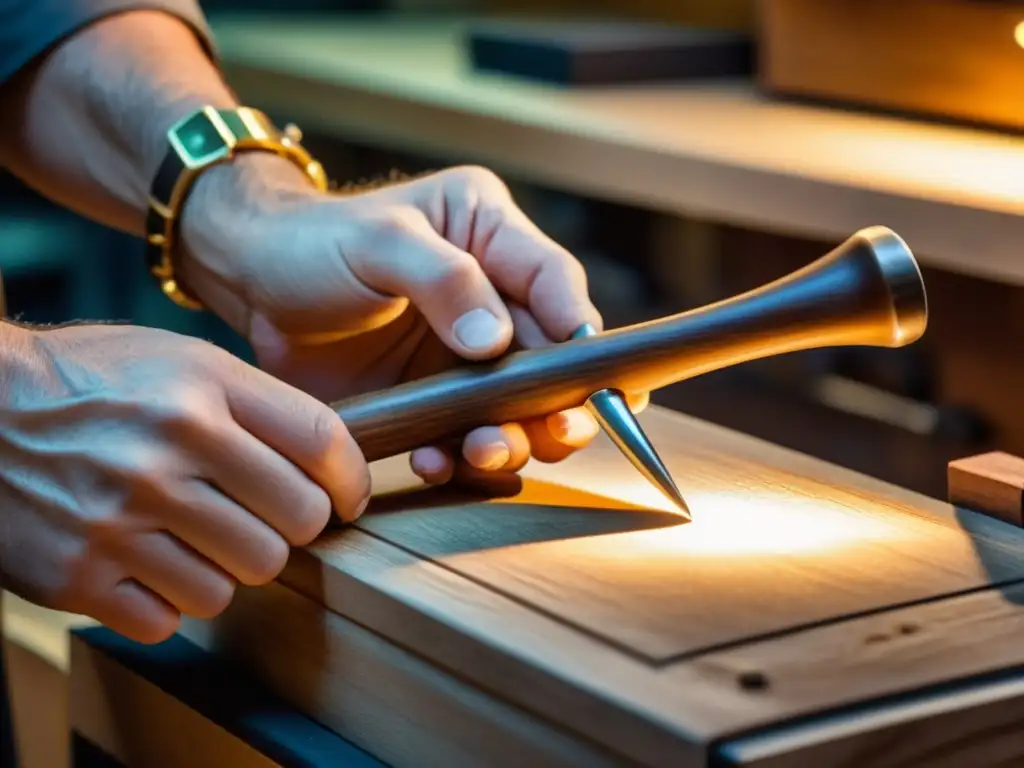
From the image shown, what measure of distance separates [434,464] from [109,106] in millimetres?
483

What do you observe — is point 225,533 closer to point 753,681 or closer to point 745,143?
point 753,681

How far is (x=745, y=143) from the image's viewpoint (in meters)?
1.16

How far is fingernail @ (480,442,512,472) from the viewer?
0.76 meters

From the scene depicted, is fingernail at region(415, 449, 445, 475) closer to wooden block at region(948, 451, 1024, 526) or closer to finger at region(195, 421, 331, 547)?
finger at region(195, 421, 331, 547)

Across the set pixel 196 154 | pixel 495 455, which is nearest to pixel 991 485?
pixel 495 455

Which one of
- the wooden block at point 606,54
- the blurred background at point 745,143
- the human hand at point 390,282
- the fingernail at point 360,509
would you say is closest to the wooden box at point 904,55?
the blurred background at point 745,143

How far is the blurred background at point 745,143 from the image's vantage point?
108 cm

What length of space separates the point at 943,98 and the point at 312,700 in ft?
2.40

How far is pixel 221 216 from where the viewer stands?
3.26 feet

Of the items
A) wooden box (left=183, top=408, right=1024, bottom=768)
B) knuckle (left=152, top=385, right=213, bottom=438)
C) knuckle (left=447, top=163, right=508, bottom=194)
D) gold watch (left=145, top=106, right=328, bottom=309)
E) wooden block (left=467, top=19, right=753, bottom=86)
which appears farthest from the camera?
wooden block (left=467, top=19, right=753, bottom=86)

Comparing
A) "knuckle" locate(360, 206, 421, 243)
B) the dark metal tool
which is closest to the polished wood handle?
the dark metal tool

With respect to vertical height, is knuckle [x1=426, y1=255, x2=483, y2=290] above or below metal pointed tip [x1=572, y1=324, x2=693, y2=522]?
above

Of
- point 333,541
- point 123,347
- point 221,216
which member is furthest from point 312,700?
point 221,216

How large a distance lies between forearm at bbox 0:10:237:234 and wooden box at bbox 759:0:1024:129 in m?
0.47
